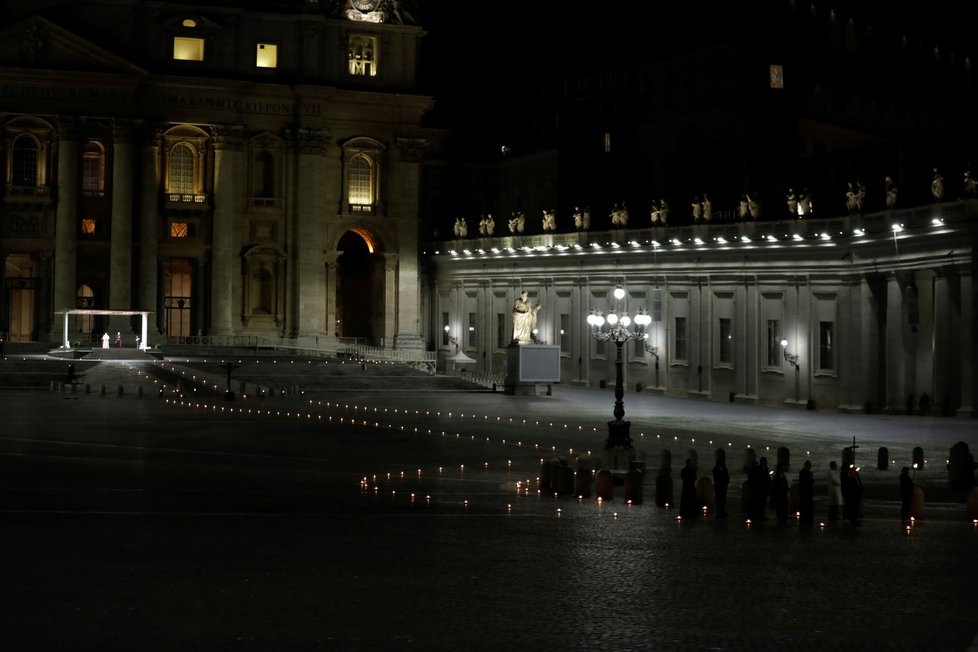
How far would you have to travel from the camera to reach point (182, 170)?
3381 inches

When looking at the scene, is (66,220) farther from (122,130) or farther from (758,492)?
(758,492)

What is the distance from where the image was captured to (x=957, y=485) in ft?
97.3

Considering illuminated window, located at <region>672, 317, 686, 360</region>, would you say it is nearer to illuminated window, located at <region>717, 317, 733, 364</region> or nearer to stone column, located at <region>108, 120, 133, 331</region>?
illuminated window, located at <region>717, 317, 733, 364</region>

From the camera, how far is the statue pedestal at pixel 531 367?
2461 inches

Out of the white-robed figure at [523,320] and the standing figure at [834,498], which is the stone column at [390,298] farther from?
the standing figure at [834,498]

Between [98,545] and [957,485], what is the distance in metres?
17.9

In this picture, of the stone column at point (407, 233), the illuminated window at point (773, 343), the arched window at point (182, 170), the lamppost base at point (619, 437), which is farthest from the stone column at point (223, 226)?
the lamppost base at point (619, 437)

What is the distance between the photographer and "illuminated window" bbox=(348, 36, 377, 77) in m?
88.7

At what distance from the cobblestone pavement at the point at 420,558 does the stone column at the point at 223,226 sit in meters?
47.0

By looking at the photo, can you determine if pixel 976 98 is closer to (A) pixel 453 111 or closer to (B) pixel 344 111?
(A) pixel 453 111

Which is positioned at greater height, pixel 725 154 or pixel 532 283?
pixel 725 154

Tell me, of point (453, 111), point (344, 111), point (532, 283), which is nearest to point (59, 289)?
point (344, 111)

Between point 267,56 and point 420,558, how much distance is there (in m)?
70.5

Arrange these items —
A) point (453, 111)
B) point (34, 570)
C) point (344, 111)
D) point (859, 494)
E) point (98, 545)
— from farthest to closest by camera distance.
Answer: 1. point (453, 111)
2. point (344, 111)
3. point (859, 494)
4. point (98, 545)
5. point (34, 570)
